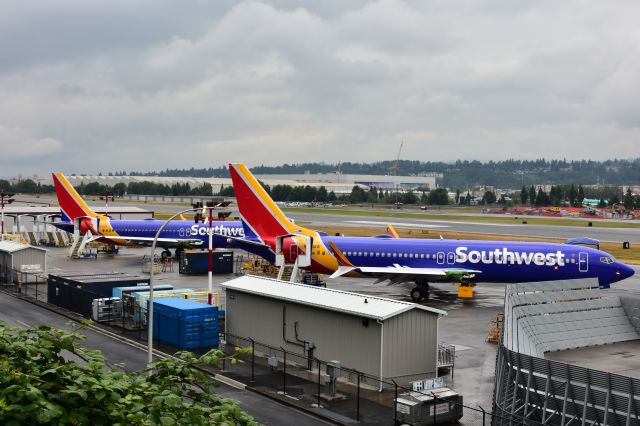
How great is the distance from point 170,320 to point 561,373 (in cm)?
2413

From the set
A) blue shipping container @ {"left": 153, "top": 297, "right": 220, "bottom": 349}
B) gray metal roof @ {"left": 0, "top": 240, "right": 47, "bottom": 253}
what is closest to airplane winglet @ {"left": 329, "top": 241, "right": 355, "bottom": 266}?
blue shipping container @ {"left": 153, "top": 297, "right": 220, "bottom": 349}

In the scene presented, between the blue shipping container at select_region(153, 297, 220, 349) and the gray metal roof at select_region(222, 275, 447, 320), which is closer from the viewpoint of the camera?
the gray metal roof at select_region(222, 275, 447, 320)

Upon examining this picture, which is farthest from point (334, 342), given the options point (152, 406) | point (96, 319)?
point (152, 406)

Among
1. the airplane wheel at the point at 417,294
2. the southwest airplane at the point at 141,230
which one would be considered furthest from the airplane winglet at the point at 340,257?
the southwest airplane at the point at 141,230

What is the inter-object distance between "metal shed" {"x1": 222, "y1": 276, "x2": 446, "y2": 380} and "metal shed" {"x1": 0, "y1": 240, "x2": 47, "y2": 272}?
36.2 metres

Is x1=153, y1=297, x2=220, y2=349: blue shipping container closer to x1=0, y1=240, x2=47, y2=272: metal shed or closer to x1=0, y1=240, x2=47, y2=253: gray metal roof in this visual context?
x1=0, y1=240, x2=47, y2=272: metal shed

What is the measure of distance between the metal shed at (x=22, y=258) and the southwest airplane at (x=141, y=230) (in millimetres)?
16671

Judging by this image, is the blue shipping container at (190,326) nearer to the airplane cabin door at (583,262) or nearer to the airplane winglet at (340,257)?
the airplane winglet at (340,257)

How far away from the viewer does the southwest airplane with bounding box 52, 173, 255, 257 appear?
82.4 m

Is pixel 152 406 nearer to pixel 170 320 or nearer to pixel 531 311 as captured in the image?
pixel 170 320

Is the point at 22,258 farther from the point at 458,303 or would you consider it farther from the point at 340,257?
the point at 458,303

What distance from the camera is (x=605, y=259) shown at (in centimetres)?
5447

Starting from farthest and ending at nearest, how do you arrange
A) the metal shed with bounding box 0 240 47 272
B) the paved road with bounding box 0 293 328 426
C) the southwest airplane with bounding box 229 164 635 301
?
1. the metal shed with bounding box 0 240 47 272
2. the southwest airplane with bounding box 229 164 635 301
3. the paved road with bounding box 0 293 328 426

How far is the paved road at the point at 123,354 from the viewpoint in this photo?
28.1 meters
